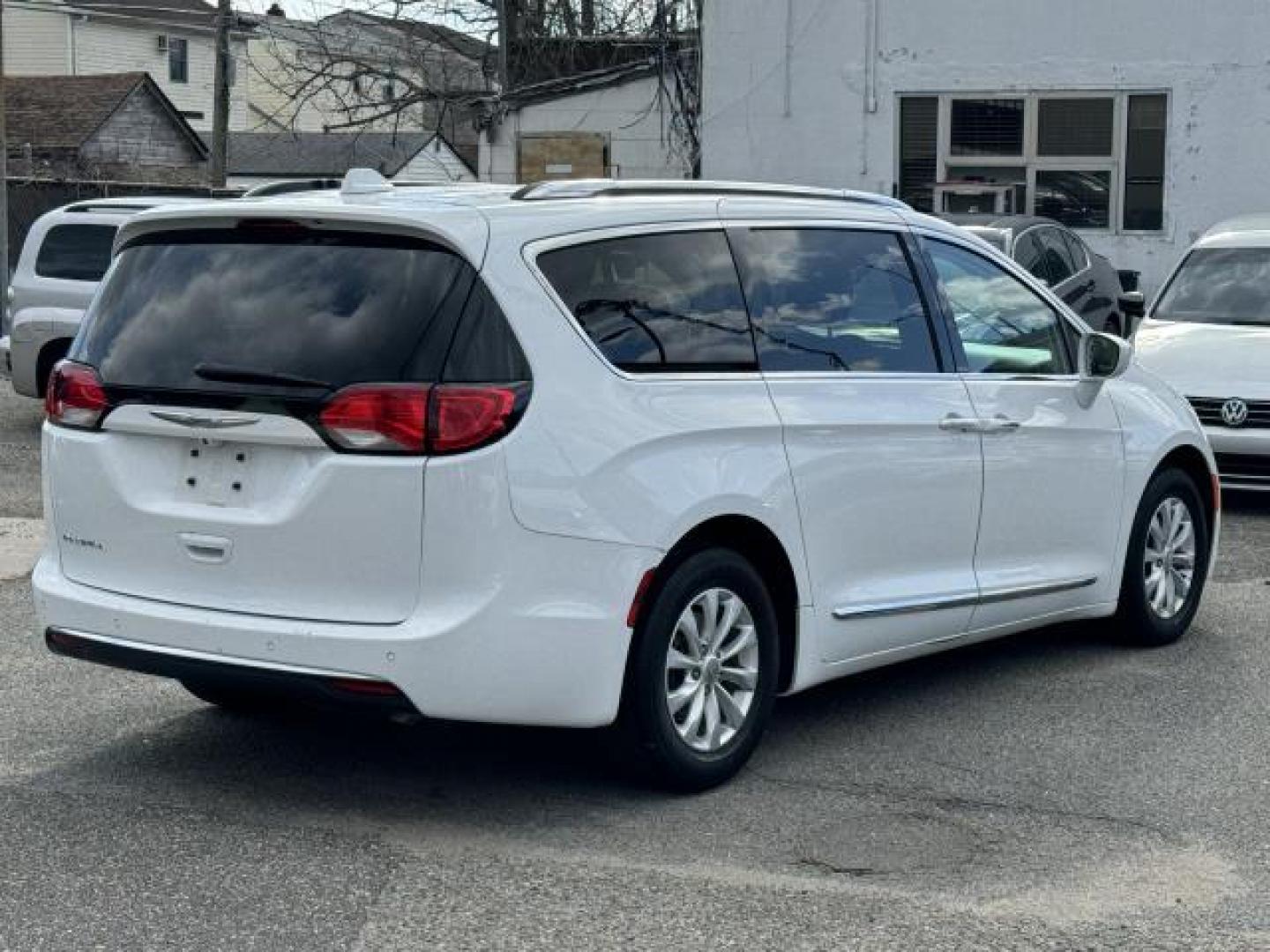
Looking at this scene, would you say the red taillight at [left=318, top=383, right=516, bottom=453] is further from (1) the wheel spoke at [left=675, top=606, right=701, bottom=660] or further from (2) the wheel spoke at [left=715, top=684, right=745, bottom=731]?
(2) the wheel spoke at [left=715, top=684, right=745, bottom=731]

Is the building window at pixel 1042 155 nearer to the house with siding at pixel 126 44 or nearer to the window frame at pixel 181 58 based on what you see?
the house with siding at pixel 126 44

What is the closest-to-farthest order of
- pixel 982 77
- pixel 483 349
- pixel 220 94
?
pixel 483 349 < pixel 982 77 < pixel 220 94

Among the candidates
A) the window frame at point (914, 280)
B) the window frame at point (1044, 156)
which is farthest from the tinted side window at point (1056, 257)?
the window frame at point (914, 280)

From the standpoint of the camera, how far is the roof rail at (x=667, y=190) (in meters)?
5.83

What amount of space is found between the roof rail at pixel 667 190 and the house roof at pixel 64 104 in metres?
45.6

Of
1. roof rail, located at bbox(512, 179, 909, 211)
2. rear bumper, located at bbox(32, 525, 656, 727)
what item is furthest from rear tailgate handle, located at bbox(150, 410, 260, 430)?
roof rail, located at bbox(512, 179, 909, 211)

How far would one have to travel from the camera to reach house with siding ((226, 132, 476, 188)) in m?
57.9

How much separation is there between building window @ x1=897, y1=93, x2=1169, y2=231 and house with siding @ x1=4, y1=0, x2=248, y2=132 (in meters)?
37.2

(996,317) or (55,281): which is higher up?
(996,317)

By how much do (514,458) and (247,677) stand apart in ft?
3.05

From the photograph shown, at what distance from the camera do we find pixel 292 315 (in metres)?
5.43

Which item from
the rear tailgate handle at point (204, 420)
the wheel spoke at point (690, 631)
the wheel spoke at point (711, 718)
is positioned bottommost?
the wheel spoke at point (711, 718)

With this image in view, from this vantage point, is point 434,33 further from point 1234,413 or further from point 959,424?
point 959,424

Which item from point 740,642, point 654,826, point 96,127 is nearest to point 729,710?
point 740,642
